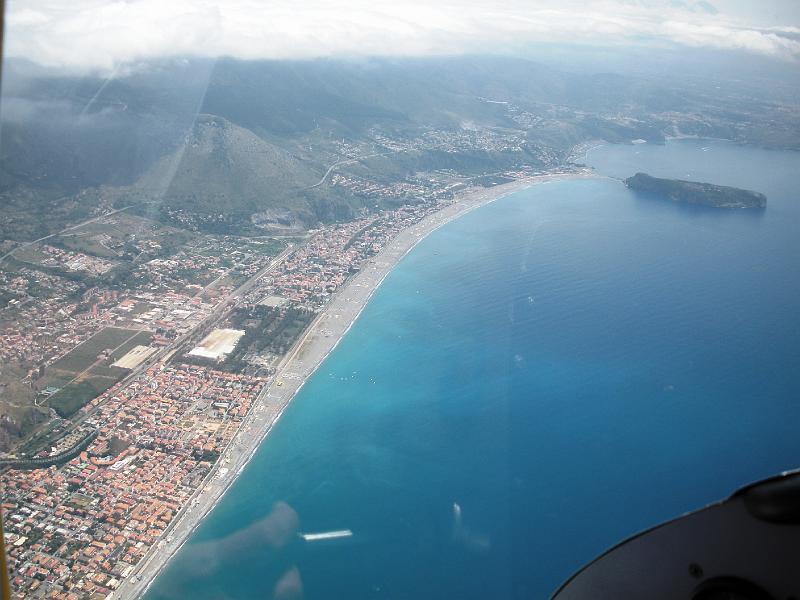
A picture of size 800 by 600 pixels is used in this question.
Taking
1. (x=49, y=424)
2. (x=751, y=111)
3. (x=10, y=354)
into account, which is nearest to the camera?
(x=49, y=424)

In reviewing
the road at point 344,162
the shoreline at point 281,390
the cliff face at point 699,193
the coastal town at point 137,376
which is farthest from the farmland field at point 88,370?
the cliff face at point 699,193

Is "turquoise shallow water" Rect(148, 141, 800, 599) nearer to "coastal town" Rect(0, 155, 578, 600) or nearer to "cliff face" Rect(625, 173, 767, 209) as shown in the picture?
"coastal town" Rect(0, 155, 578, 600)

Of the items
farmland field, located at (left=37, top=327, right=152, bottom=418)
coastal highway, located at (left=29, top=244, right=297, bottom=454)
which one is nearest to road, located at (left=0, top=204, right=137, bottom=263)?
farmland field, located at (left=37, top=327, right=152, bottom=418)

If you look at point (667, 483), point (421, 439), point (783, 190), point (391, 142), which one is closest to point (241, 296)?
point (421, 439)

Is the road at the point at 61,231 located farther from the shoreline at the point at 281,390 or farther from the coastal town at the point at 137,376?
the shoreline at the point at 281,390

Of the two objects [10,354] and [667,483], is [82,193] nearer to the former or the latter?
[10,354]
